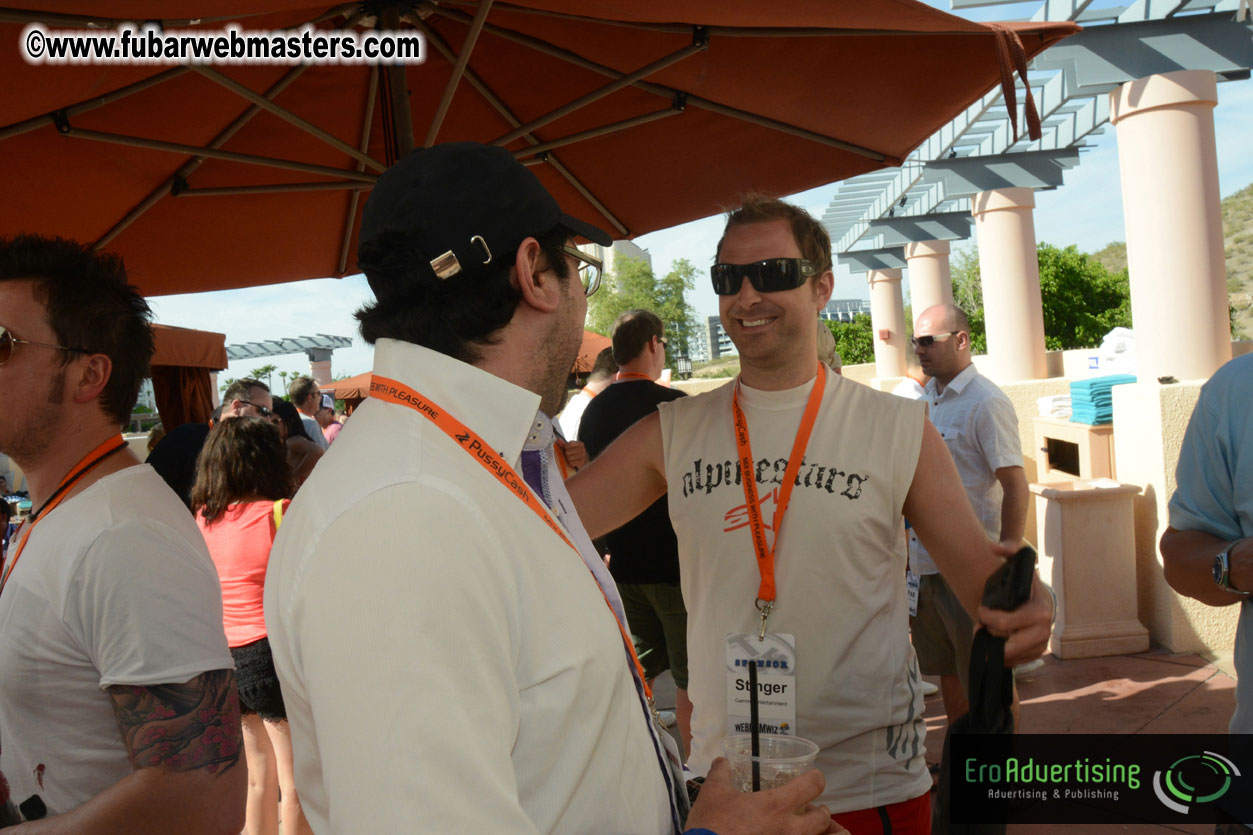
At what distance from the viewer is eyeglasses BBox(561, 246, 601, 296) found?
1372 millimetres

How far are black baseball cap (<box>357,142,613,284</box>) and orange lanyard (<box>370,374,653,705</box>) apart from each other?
0.17 metres

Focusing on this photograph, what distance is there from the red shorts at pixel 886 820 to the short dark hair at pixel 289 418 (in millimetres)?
4864

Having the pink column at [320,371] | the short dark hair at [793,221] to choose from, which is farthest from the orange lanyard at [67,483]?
the pink column at [320,371]

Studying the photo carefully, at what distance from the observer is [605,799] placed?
1059 mm

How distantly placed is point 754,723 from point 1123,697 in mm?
4115

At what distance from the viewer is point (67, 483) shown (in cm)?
187

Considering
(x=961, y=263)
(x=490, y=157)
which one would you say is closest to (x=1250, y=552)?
(x=490, y=157)

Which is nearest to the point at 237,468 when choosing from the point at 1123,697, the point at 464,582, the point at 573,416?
the point at 464,582

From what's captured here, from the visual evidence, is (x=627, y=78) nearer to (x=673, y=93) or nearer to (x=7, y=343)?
(x=673, y=93)

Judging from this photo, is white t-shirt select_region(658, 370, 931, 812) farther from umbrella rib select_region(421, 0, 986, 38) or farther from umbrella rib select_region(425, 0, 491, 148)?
umbrella rib select_region(425, 0, 491, 148)

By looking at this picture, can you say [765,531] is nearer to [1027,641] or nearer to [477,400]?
[1027,641]

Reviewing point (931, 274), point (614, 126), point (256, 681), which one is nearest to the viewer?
point (614, 126)

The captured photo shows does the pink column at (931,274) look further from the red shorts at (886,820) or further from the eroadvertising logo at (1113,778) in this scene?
the red shorts at (886,820)

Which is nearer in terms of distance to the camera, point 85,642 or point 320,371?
point 85,642
